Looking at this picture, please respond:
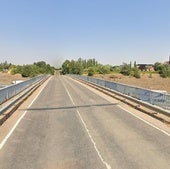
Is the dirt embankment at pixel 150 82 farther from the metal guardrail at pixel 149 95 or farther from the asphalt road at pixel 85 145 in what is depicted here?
the asphalt road at pixel 85 145

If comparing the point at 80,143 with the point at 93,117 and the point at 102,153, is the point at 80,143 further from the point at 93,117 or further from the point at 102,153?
the point at 93,117

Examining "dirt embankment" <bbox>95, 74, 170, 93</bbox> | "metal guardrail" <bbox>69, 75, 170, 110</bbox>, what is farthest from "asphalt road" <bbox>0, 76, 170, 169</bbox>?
"dirt embankment" <bbox>95, 74, 170, 93</bbox>

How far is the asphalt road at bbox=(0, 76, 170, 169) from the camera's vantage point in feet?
27.3

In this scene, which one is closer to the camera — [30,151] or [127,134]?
[30,151]

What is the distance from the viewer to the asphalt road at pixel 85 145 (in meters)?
8.31

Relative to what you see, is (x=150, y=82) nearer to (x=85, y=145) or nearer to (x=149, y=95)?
(x=149, y=95)

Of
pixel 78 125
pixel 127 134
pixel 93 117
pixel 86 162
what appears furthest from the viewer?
pixel 93 117

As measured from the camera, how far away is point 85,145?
409 inches

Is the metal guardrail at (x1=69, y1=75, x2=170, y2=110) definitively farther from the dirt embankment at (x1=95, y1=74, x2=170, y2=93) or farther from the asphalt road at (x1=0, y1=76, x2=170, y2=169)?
the dirt embankment at (x1=95, y1=74, x2=170, y2=93)

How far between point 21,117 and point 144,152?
8944 mm

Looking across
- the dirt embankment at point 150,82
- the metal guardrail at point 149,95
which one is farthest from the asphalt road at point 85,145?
the dirt embankment at point 150,82

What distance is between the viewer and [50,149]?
32.3 ft

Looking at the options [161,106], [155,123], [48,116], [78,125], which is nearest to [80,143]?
[78,125]

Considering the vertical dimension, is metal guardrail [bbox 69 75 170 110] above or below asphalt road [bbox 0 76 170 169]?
above
